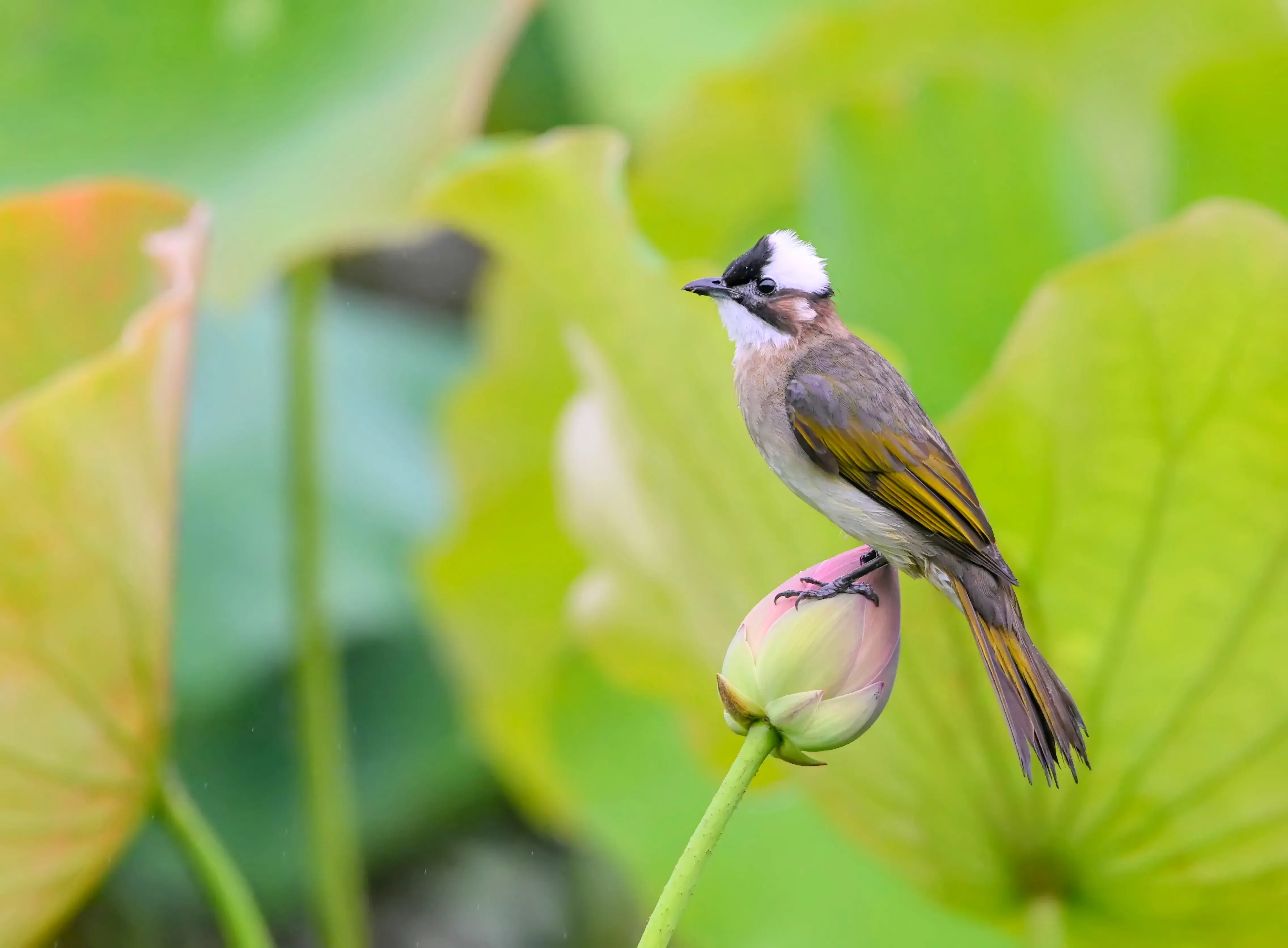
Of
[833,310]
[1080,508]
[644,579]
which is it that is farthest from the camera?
[644,579]

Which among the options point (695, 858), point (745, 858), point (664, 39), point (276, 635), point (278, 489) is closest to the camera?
point (695, 858)

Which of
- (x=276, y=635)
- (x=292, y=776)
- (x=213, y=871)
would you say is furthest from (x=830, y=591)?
(x=292, y=776)

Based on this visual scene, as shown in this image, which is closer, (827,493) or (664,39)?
(827,493)

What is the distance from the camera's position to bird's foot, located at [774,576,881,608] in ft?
1.49

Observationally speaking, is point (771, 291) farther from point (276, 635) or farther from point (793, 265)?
point (276, 635)

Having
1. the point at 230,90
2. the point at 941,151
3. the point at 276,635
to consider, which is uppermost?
the point at 230,90

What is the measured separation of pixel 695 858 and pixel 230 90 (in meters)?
1.34

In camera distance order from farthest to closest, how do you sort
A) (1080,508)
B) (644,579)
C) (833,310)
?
(644,579), (1080,508), (833,310)

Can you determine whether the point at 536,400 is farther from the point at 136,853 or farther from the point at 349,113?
the point at 136,853

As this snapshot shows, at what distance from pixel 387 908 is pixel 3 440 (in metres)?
1.43

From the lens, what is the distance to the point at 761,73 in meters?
1.00

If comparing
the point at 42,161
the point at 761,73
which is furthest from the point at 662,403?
the point at 42,161

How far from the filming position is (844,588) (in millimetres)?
471

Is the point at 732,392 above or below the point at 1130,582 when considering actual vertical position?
above
